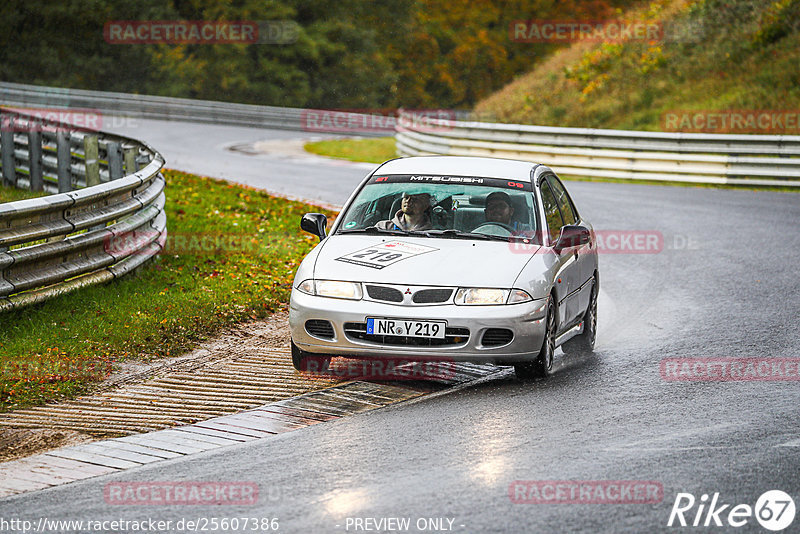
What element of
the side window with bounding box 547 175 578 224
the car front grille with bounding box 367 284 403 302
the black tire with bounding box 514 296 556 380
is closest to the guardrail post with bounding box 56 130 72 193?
the side window with bounding box 547 175 578 224

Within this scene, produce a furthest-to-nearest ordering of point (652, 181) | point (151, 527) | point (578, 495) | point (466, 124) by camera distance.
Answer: point (466, 124), point (652, 181), point (578, 495), point (151, 527)

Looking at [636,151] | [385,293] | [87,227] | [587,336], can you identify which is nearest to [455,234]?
[385,293]

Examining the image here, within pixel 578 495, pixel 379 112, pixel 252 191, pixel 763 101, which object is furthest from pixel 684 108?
pixel 379 112

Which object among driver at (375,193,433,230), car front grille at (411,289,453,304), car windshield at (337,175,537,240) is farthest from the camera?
driver at (375,193,433,230)

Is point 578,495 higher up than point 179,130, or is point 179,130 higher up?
point 578,495

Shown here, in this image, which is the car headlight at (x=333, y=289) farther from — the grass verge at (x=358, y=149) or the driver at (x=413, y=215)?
the grass verge at (x=358, y=149)

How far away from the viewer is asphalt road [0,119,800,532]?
5.51 meters

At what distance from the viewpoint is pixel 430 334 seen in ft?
26.0

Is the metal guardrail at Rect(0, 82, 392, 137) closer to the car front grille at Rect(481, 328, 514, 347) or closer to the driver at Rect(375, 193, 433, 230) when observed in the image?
the driver at Rect(375, 193, 433, 230)

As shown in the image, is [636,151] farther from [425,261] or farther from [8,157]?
[425,261]

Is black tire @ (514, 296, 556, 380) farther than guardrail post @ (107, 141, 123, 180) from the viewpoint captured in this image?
No

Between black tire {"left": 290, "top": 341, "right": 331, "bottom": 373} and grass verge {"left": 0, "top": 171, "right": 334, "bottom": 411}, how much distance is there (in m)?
1.27

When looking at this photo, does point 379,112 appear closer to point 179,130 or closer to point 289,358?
point 179,130

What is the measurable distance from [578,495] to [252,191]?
1523cm
